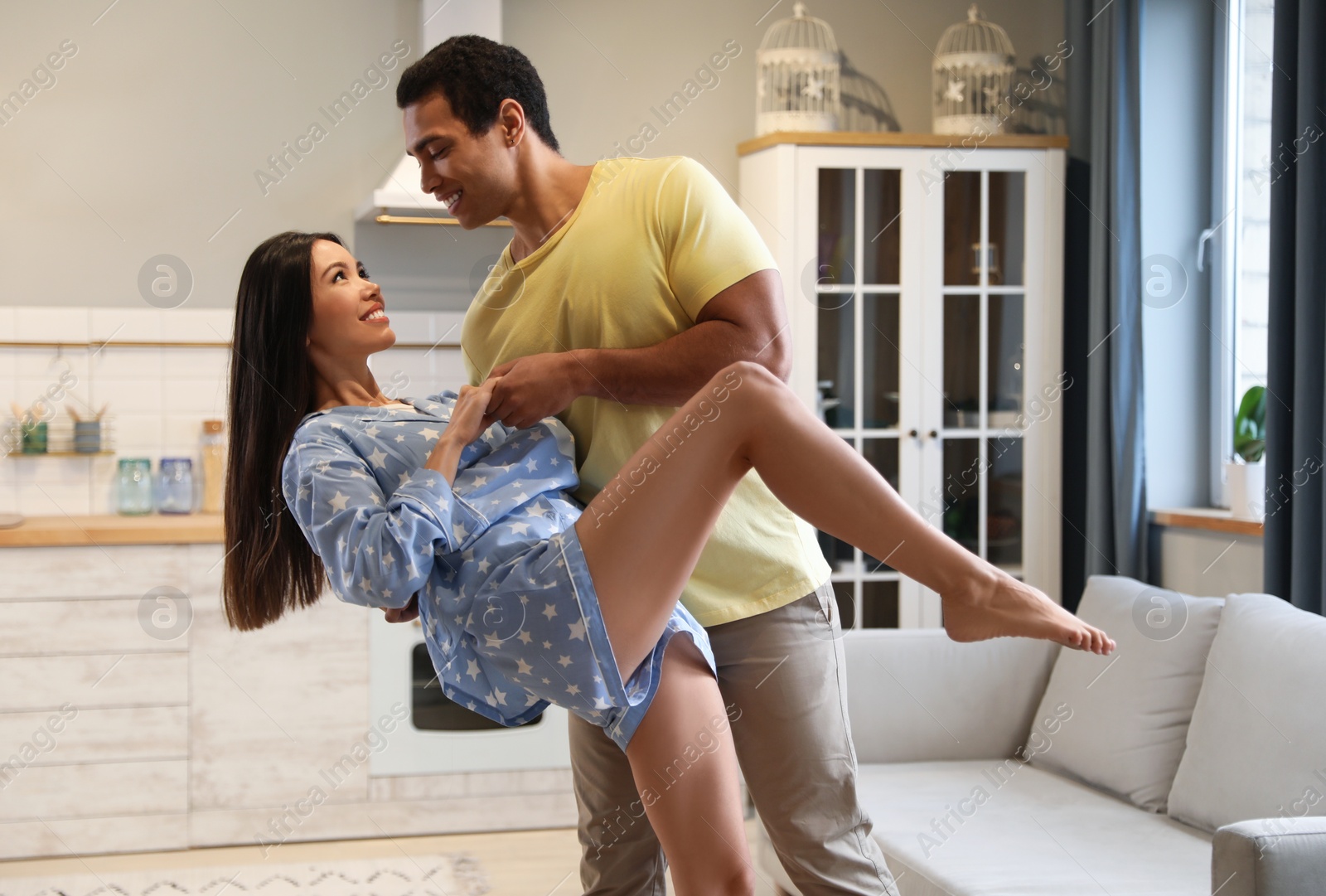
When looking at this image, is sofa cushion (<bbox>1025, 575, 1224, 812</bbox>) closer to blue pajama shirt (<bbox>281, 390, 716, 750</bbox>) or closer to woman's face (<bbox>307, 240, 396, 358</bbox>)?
blue pajama shirt (<bbox>281, 390, 716, 750</bbox>)

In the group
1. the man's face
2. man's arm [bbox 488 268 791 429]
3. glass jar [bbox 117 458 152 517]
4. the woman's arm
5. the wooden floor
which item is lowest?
the wooden floor

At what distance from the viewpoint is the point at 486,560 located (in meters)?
1.44

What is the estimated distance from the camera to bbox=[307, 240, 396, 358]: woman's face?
180cm

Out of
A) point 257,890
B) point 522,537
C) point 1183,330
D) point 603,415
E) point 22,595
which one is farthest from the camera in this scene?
point 1183,330

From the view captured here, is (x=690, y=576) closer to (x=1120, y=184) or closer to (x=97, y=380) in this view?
(x=1120, y=184)

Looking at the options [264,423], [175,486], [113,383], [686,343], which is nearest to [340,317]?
[264,423]

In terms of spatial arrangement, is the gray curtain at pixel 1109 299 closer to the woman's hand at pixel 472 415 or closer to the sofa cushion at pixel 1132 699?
the sofa cushion at pixel 1132 699

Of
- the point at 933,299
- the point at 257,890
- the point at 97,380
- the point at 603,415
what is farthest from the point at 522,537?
the point at 97,380

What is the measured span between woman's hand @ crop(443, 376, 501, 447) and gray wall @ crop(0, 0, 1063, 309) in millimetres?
2447

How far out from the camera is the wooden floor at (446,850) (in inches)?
121

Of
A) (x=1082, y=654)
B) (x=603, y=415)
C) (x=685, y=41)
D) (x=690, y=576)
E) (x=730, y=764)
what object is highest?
(x=685, y=41)

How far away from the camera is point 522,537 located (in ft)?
4.82

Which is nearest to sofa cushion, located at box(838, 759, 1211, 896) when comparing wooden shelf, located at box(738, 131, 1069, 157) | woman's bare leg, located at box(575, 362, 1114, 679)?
woman's bare leg, located at box(575, 362, 1114, 679)

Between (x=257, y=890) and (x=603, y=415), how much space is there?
2.03 meters
